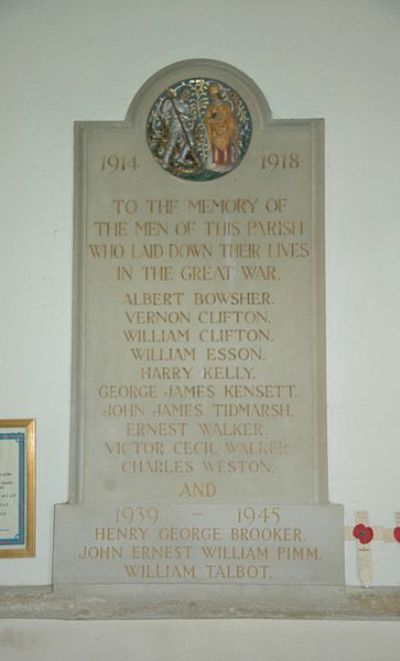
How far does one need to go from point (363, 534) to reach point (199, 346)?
1.18m

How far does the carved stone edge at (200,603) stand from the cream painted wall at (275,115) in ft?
0.40

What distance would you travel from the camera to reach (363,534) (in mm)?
3990

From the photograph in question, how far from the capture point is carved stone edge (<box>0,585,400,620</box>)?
12.7 feet

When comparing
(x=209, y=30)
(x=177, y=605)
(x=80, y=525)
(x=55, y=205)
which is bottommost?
(x=177, y=605)

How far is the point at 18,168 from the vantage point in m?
4.24

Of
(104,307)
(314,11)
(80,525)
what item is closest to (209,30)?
(314,11)

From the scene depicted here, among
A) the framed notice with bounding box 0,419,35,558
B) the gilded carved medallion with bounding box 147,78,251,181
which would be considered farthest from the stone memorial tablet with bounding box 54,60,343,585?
the framed notice with bounding box 0,419,35,558

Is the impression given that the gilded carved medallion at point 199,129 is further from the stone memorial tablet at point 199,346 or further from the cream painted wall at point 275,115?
the cream painted wall at point 275,115

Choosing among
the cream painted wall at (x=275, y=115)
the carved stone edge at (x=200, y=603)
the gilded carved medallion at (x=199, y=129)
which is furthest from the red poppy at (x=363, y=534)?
the gilded carved medallion at (x=199, y=129)

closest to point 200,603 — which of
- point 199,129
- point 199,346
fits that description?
point 199,346

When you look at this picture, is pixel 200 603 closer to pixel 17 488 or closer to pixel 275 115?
pixel 17 488

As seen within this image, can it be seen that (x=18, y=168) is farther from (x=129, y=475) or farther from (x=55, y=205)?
(x=129, y=475)

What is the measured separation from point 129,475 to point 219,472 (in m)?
0.43

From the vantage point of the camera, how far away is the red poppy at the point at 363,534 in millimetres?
3986
